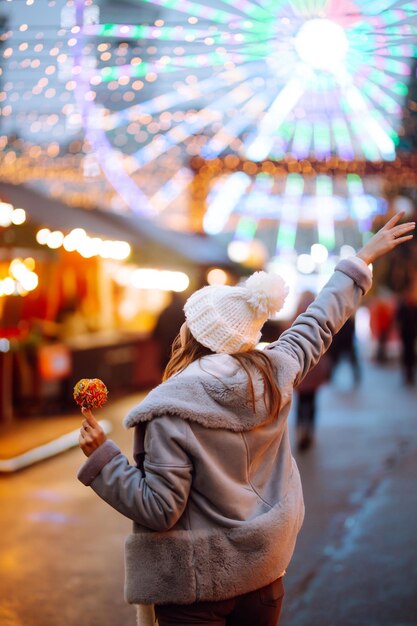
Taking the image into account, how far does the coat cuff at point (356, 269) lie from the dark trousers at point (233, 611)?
3.29ft

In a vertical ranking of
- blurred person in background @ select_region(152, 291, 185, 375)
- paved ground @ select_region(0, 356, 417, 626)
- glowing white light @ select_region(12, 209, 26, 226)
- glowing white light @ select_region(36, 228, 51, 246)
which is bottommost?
paved ground @ select_region(0, 356, 417, 626)

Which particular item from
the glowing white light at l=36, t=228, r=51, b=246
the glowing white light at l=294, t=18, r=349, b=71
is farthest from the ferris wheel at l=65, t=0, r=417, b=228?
the glowing white light at l=36, t=228, r=51, b=246

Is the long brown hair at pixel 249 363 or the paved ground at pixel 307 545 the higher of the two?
the long brown hair at pixel 249 363

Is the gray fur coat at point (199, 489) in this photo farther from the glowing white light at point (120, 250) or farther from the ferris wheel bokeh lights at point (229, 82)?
the glowing white light at point (120, 250)

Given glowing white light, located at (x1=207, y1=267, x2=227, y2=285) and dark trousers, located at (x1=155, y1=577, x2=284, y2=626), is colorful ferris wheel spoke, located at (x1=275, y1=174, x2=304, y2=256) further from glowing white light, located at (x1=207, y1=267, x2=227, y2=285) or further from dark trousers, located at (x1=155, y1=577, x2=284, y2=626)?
dark trousers, located at (x1=155, y1=577, x2=284, y2=626)

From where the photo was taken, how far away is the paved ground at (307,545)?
484cm

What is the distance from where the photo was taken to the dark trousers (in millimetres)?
2557

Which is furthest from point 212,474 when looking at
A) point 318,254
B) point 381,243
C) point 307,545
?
point 318,254

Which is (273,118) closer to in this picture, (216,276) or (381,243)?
(381,243)

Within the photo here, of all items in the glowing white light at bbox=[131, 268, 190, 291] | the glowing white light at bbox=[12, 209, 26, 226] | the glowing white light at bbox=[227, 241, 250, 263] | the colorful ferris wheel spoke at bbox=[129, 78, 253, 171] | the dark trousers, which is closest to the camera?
the dark trousers

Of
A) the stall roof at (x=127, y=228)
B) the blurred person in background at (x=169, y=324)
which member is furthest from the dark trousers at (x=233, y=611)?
the blurred person in background at (x=169, y=324)

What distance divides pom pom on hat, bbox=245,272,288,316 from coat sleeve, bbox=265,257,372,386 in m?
0.19

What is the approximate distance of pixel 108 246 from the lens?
14422mm

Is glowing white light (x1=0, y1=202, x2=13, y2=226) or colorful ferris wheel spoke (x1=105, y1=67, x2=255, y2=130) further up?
colorful ferris wheel spoke (x1=105, y1=67, x2=255, y2=130)
